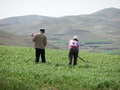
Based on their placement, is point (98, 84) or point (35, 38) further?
point (35, 38)

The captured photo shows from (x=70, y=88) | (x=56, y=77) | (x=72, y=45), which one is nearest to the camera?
(x=70, y=88)

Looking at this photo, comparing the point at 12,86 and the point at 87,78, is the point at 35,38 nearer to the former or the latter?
the point at 87,78

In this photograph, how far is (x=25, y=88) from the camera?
764 cm

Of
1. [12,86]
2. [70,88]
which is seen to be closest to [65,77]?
[70,88]

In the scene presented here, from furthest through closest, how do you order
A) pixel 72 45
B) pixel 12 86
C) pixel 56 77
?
1. pixel 72 45
2. pixel 56 77
3. pixel 12 86

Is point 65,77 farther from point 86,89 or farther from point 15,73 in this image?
point 15,73

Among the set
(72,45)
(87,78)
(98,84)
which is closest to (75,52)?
(72,45)

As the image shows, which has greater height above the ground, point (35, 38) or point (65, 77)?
point (35, 38)

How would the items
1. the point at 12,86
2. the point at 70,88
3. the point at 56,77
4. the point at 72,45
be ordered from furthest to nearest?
the point at 72,45 < the point at 56,77 < the point at 70,88 < the point at 12,86

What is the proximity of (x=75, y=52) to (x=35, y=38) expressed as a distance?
293cm

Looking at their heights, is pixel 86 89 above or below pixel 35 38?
below

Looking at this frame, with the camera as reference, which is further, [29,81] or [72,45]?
A: [72,45]

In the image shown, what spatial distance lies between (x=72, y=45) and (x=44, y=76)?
5.05m

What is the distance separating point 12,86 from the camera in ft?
24.7
